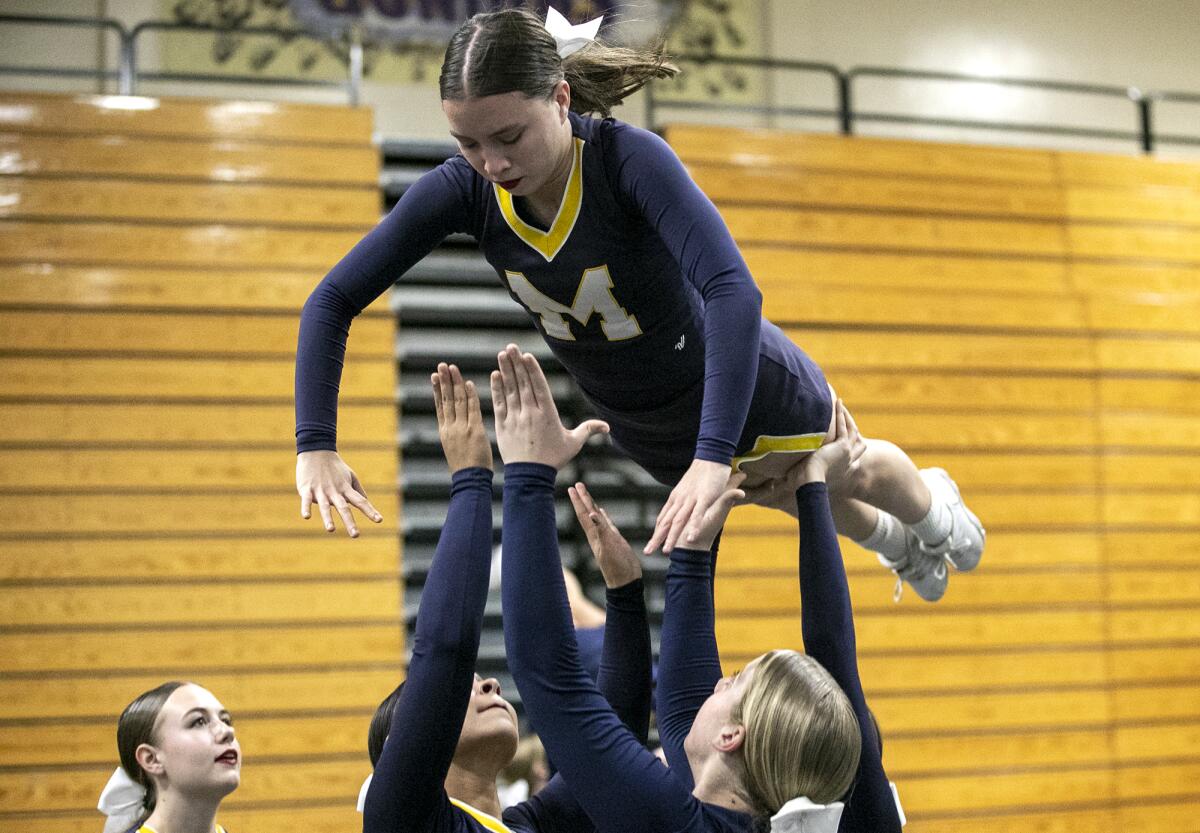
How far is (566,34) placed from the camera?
211 centimetres

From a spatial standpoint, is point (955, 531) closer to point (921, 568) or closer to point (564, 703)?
point (921, 568)

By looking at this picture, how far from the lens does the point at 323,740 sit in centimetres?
524

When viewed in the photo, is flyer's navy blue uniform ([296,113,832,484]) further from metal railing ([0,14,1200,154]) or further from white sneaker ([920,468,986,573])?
metal railing ([0,14,1200,154])

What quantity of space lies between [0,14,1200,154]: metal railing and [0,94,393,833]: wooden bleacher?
210 mm

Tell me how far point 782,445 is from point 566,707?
0.91 meters

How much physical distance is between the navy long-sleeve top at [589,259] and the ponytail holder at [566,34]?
11 centimetres

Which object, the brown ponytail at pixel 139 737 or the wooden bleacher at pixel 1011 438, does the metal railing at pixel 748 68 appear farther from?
the brown ponytail at pixel 139 737

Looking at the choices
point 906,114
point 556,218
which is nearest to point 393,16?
point 906,114

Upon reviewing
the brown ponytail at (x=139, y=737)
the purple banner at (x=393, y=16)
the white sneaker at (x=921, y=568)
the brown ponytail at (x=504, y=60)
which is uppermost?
the purple banner at (x=393, y=16)

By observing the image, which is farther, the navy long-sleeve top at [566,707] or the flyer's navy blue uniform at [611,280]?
the flyer's navy blue uniform at [611,280]

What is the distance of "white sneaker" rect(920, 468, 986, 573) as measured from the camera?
120 inches

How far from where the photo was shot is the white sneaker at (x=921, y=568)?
314 centimetres

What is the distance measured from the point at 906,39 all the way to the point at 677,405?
18.5 feet

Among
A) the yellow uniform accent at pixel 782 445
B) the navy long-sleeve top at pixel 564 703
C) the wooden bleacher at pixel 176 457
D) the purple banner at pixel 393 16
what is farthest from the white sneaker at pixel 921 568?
the purple banner at pixel 393 16
